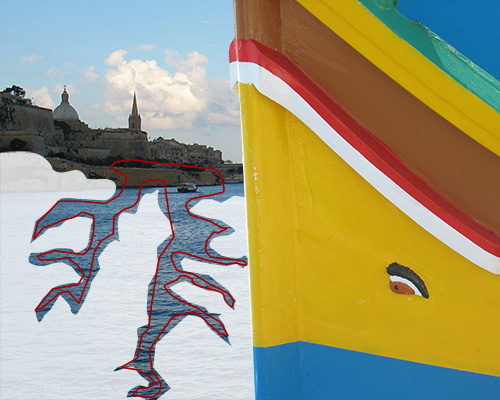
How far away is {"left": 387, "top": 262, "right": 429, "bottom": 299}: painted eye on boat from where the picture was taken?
131 cm

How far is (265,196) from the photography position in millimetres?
1389

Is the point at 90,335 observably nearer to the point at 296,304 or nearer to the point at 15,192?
the point at 296,304

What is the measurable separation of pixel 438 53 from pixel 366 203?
370mm

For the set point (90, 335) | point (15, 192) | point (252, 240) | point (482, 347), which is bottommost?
point (482, 347)

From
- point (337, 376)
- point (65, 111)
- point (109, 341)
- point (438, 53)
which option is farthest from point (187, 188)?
point (438, 53)

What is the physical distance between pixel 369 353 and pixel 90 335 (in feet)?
12.9

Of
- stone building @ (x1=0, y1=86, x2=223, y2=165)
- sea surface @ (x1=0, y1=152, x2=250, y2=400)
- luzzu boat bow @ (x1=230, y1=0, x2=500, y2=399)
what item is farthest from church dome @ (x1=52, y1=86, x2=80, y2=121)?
luzzu boat bow @ (x1=230, y1=0, x2=500, y2=399)

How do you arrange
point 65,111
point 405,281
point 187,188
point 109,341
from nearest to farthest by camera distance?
point 405,281, point 109,341, point 187,188, point 65,111

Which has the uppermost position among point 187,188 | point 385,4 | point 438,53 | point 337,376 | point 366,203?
point 187,188

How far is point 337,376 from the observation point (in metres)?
1.43

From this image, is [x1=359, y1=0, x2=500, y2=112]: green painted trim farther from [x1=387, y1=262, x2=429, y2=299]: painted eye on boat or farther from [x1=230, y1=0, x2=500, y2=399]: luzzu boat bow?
[x1=387, y1=262, x2=429, y2=299]: painted eye on boat

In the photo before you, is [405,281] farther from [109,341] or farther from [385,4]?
[109,341]

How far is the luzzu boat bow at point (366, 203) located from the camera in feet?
4.03

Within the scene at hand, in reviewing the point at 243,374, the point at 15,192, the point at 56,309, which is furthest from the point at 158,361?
the point at 15,192
